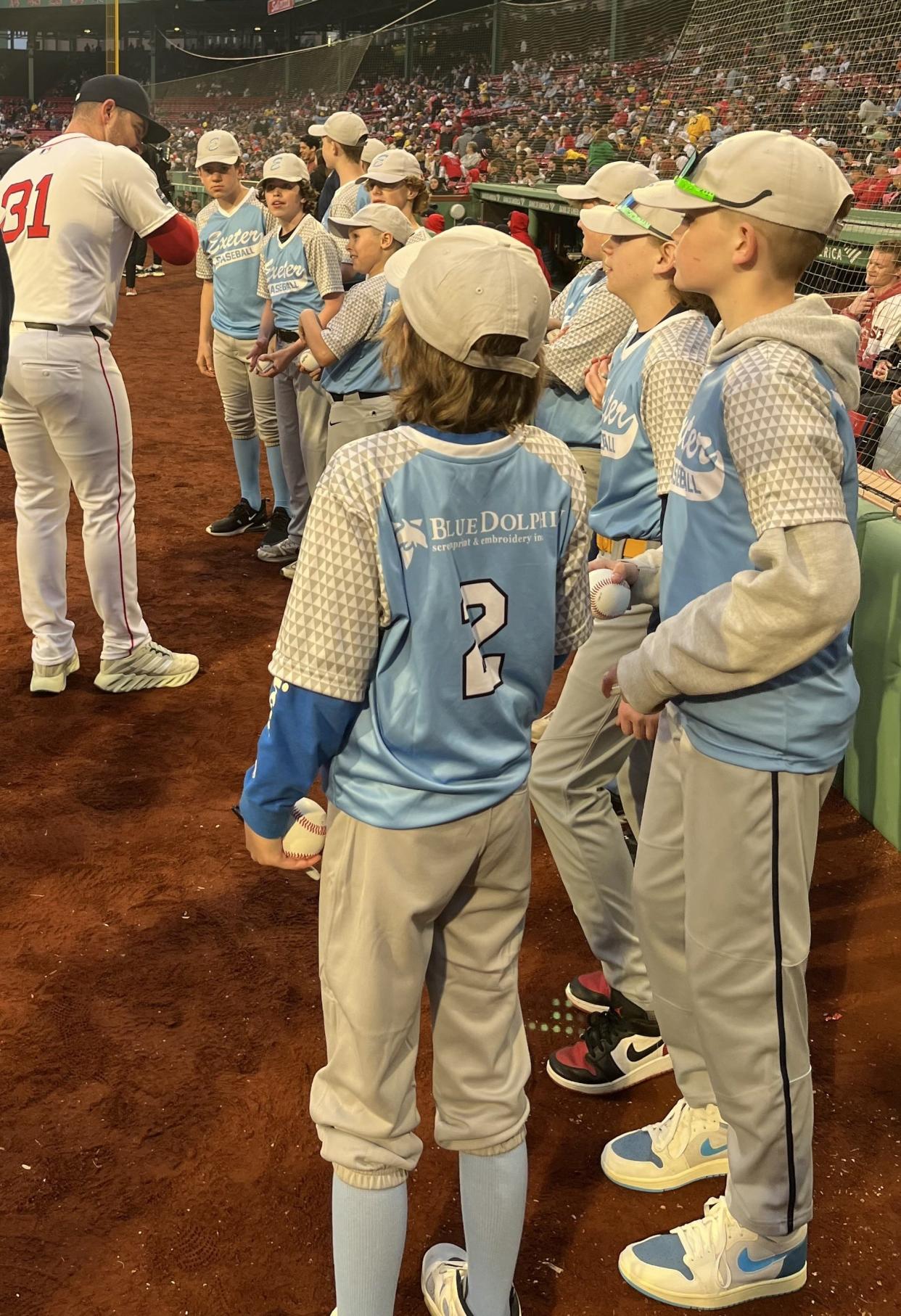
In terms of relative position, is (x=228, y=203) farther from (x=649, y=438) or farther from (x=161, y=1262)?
(x=161, y=1262)

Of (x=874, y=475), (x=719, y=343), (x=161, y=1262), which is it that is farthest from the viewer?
(x=874, y=475)

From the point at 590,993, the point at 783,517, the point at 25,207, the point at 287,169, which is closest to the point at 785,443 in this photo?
the point at 783,517

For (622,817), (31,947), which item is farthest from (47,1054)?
(622,817)

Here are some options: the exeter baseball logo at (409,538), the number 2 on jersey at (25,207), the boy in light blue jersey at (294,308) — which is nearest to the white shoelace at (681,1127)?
the exeter baseball logo at (409,538)

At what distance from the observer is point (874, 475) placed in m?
4.34

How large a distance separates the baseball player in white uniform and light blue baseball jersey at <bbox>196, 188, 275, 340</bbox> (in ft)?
4.26

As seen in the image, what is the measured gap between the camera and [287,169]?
5.62 metres

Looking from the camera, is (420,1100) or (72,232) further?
(72,232)

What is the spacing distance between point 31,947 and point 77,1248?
42.7 inches

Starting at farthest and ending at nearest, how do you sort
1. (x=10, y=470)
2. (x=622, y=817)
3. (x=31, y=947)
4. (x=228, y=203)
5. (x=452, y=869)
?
(x=10, y=470) < (x=228, y=203) < (x=622, y=817) < (x=31, y=947) < (x=452, y=869)

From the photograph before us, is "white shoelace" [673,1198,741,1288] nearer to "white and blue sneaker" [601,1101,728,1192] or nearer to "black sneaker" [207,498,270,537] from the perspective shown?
"white and blue sneaker" [601,1101,728,1192]

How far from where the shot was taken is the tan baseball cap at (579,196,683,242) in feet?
9.21

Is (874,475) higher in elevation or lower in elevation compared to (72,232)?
lower

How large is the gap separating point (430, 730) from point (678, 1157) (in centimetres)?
133
